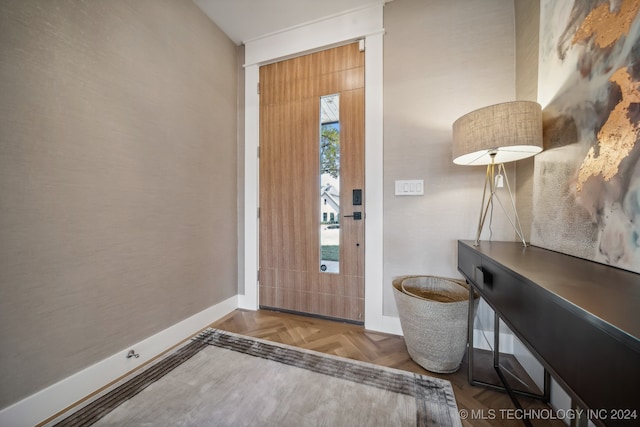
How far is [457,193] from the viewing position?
5.74ft

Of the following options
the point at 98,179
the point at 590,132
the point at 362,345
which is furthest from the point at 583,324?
the point at 98,179

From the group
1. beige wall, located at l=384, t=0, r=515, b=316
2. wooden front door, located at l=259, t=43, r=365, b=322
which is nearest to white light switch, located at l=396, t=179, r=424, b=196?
beige wall, located at l=384, t=0, r=515, b=316

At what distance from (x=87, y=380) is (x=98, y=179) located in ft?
3.68

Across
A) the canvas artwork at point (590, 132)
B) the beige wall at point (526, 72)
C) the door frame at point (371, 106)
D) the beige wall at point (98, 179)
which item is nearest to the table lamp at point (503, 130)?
the canvas artwork at point (590, 132)

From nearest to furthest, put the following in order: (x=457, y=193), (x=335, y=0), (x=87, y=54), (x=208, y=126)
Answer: (x=87, y=54) → (x=457, y=193) → (x=335, y=0) → (x=208, y=126)

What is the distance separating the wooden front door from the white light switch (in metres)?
0.31

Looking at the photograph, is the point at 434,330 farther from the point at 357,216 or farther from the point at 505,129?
the point at 505,129

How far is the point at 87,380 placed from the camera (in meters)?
1.26

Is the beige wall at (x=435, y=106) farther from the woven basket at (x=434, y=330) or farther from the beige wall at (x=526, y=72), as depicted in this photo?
the woven basket at (x=434, y=330)

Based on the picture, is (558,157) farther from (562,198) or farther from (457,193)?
(457,193)

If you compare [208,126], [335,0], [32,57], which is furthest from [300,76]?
[32,57]

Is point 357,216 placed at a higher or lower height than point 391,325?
higher

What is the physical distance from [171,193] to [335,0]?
2051 millimetres

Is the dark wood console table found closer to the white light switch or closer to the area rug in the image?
the area rug
